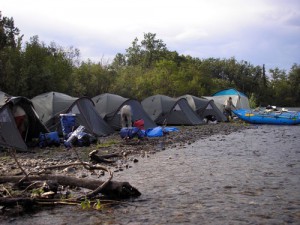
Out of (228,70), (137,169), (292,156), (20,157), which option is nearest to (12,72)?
(20,157)

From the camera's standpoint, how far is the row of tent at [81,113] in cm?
1321

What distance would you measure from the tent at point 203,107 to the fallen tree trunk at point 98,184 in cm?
2294

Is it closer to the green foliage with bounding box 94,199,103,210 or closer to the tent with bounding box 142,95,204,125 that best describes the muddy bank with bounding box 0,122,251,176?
the green foliage with bounding box 94,199,103,210

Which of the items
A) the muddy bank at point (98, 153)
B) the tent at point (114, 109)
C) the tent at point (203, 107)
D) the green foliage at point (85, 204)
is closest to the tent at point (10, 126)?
the muddy bank at point (98, 153)

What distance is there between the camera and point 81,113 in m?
17.6

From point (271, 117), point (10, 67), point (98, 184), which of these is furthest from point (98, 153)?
point (271, 117)

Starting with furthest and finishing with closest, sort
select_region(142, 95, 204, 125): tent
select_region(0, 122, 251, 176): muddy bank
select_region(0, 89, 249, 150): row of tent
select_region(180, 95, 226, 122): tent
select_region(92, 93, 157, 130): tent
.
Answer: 1. select_region(180, 95, 226, 122): tent
2. select_region(142, 95, 204, 125): tent
3. select_region(92, 93, 157, 130): tent
4. select_region(0, 89, 249, 150): row of tent
5. select_region(0, 122, 251, 176): muddy bank

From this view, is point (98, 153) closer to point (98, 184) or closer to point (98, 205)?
point (98, 184)

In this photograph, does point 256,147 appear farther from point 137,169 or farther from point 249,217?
point 249,217

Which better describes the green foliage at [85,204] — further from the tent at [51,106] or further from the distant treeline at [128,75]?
the distant treeline at [128,75]

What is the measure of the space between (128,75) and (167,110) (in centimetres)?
1716

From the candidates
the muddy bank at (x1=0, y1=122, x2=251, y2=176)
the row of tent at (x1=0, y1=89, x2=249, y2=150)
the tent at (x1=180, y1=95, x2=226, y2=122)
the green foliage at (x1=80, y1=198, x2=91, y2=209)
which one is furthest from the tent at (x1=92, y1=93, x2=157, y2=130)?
the green foliage at (x1=80, y1=198, x2=91, y2=209)

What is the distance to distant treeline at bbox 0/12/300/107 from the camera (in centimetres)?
2386

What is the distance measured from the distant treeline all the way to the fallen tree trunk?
16102 mm
